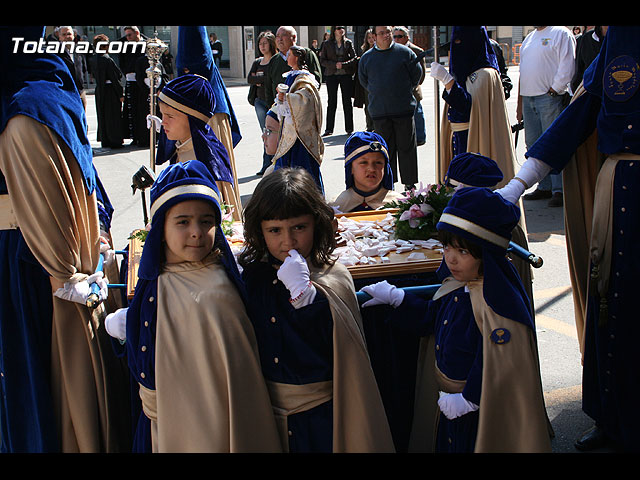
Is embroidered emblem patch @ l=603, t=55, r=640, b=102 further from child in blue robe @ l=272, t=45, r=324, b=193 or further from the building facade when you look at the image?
the building facade

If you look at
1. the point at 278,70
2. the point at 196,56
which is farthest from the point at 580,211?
the point at 278,70

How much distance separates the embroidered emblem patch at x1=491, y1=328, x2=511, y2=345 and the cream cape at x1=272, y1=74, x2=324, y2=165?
384cm

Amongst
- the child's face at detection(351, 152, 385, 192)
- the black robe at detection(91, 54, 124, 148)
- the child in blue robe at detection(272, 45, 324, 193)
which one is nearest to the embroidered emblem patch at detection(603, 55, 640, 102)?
the child's face at detection(351, 152, 385, 192)

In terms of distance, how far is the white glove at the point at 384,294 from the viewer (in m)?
3.11

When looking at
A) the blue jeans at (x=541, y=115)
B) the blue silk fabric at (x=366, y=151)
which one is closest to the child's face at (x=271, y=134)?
the blue silk fabric at (x=366, y=151)

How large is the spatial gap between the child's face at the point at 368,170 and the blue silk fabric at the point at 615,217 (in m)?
1.35

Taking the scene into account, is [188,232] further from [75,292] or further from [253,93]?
[253,93]

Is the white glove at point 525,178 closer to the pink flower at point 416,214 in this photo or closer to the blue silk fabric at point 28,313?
the pink flower at point 416,214

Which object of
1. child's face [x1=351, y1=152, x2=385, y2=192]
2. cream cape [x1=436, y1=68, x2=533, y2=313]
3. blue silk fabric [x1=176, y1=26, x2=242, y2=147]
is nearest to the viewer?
child's face [x1=351, y1=152, x2=385, y2=192]

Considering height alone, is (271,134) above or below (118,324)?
above

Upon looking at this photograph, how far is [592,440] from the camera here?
382 cm

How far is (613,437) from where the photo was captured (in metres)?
3.76

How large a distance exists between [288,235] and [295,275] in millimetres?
221

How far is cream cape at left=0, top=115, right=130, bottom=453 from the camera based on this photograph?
324 cm
